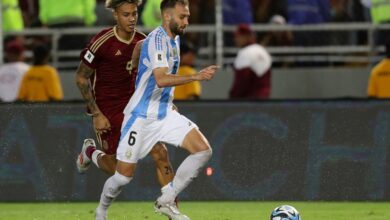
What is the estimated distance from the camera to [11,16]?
1958cm

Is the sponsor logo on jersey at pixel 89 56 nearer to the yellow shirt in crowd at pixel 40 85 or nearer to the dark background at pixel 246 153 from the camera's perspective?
the dark background at pixel 246 153

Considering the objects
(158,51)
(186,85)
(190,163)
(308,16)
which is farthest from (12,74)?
(190,163)

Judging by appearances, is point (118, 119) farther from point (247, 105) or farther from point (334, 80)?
point (334, 80)

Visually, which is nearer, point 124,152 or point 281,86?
point 124,152

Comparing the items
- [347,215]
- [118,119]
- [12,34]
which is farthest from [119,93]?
[12,34]

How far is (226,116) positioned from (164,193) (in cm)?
413

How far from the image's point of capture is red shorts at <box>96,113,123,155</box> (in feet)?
44.4

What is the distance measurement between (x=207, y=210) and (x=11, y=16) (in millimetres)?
5848

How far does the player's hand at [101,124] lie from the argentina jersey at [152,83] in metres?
0.95

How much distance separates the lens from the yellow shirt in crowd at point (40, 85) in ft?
60.7

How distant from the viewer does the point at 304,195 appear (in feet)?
52.4

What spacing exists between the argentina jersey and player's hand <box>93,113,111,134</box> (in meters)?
0.95

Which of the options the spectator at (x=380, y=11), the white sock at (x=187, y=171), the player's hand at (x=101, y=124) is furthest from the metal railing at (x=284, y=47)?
the white sock at (x=187, y=171)

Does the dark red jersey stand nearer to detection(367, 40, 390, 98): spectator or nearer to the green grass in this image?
the green grass
